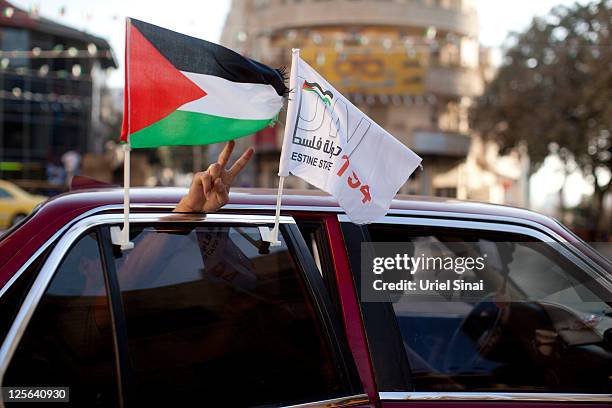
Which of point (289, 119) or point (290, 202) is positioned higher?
point (289, 119)

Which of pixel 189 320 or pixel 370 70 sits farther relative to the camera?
pixel 370 70

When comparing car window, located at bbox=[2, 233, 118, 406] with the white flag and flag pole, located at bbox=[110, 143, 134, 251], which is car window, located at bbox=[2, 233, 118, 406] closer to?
flag pole, located at bbox=[110, 143, 134, 251]

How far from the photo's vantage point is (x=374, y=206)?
2.04 m

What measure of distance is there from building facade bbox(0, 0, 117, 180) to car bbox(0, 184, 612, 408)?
29409 mm

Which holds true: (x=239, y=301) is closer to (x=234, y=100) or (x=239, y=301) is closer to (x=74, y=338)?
(x=74, y=338)

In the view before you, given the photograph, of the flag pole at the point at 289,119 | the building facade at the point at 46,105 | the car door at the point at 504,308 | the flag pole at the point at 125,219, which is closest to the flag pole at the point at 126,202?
the flag pole at the point at 125,219

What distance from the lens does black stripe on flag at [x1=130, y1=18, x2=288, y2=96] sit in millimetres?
1852

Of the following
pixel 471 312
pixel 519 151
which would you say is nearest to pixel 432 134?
pixel 519 151

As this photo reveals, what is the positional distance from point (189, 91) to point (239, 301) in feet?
2.00

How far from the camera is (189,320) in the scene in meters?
1.98

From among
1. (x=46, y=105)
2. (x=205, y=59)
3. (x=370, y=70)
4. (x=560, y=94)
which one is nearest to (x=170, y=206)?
(x=205, y=59)

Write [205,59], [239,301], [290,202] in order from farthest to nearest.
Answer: [290,202] < [239,301] < [205,59]

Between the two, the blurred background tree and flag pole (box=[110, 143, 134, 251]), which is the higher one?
the blurred background tree

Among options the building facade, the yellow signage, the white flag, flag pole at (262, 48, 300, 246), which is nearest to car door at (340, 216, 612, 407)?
the white flag
